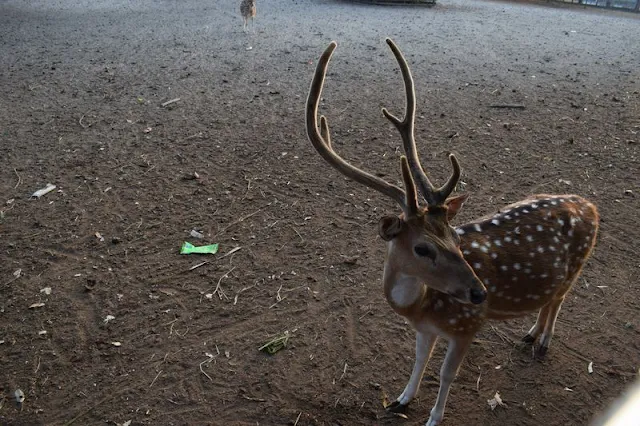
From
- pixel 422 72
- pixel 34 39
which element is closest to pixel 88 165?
pixel 422 72

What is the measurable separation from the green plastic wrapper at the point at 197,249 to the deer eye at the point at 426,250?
236 centimetres

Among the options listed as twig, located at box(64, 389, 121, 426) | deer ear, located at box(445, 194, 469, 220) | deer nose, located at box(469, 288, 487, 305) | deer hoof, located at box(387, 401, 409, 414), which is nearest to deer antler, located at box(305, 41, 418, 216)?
deer ear, located at box(445, 194, 469, 220)

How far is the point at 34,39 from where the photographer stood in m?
10.1

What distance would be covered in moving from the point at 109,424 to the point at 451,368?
1.93m

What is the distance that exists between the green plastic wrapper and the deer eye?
2356mm

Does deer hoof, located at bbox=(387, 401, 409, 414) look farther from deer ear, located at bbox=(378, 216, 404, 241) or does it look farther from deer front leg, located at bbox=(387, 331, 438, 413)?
deer ear, located at bbox=(378, 216, 404, 241)

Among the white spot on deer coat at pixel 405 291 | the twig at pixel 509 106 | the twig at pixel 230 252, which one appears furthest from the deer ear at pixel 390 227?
the twig at pixel 509 106

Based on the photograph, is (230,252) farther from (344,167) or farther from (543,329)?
(543,329)

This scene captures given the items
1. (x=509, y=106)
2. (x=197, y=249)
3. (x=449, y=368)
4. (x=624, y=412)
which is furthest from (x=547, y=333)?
(x=509, y=106)

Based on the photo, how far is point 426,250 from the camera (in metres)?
2.46

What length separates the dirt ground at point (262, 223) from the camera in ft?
10.6

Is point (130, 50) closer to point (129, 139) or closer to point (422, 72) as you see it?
point (129, 139)

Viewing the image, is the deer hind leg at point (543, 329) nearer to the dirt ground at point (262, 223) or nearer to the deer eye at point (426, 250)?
the dirt ground at point (262, 223)

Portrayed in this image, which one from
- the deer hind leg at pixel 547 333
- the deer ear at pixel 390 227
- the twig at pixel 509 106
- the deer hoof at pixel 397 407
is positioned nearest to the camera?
the deer ear at pixel 390 227
